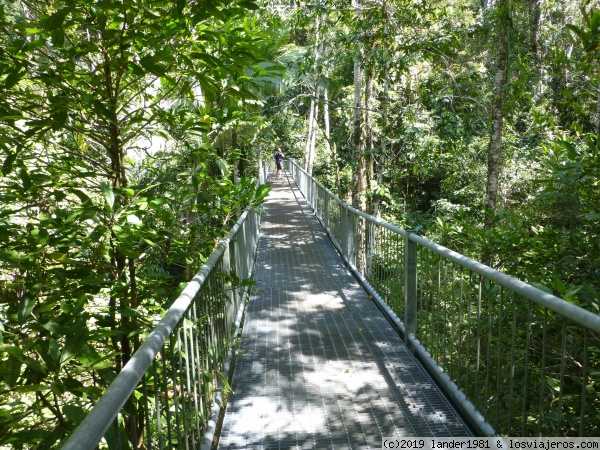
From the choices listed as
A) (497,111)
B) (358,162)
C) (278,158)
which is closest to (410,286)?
(497,111)

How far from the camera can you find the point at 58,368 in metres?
2.04

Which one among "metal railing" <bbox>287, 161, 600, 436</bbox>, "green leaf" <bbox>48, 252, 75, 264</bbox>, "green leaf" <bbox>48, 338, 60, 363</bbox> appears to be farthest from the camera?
"metal railing" <bbox>287, 161, 600, 436</bbox>

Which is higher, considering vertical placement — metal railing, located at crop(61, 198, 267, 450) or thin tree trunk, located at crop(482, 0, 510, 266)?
thin tree trunk, located at crop(482, 0, 510, 266)

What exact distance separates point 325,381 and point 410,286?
54.0 inches

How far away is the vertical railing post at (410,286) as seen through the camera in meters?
5.16

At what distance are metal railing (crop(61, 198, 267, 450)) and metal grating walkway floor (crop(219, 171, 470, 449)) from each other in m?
0.31

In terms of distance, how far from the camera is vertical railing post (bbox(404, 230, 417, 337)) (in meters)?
5.16

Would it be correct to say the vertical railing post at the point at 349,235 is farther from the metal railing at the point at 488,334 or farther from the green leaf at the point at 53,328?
the green leaf at the point at 53,328

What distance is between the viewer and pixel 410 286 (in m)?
5.27

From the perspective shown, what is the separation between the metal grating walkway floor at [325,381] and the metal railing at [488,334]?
0.77 feet

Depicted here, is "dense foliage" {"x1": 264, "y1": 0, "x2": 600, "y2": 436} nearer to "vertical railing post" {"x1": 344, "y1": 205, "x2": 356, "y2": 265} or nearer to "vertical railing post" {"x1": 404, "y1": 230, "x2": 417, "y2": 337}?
"vertical railing post" {"x1": 404, "y1": 230, "x2": 417, "y2": 337}

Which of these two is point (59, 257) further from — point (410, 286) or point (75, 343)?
point (410, 286)

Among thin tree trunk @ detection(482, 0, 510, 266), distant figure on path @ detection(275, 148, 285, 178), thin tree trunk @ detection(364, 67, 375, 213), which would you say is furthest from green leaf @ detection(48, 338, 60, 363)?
distant figure on path @ detection(275, 148, 285, 178)

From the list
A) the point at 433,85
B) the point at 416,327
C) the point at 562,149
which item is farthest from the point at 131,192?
the point at 433,85
